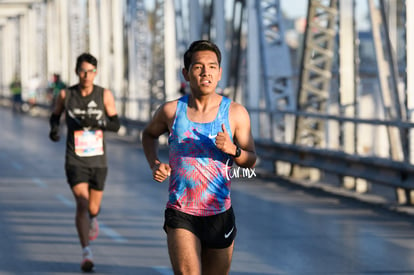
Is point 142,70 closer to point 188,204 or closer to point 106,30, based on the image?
point 106,30

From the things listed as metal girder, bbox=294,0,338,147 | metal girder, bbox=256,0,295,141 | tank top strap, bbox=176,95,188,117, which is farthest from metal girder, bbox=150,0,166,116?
tank top strap, bbox=176,95,188,117

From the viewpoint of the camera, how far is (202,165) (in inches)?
236

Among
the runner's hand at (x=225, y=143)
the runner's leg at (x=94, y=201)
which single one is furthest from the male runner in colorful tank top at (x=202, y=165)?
the runner's leg at (x=94, y=201)

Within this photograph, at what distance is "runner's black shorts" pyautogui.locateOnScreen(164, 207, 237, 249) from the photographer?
6000mm

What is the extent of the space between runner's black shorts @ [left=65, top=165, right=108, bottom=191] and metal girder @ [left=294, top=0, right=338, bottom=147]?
7976 mm

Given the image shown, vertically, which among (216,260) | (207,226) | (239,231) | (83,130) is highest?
(83,130)

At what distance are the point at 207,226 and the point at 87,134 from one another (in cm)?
397

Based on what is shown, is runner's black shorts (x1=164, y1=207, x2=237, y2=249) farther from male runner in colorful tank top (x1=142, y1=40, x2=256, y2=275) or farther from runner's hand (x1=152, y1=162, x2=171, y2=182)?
runner's hand (x1=152, y1=162, x2=171, y2=182)

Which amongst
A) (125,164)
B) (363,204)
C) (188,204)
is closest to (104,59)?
(125,164)

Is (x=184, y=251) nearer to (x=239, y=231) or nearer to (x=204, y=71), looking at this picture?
(x=204, y=71)

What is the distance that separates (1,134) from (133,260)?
23.7 metres

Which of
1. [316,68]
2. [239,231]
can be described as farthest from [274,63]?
[239,231]

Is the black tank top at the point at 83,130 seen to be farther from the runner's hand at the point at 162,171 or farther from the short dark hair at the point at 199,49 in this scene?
the runner's hand at the point at 162,171

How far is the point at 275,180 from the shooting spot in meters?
18.1
